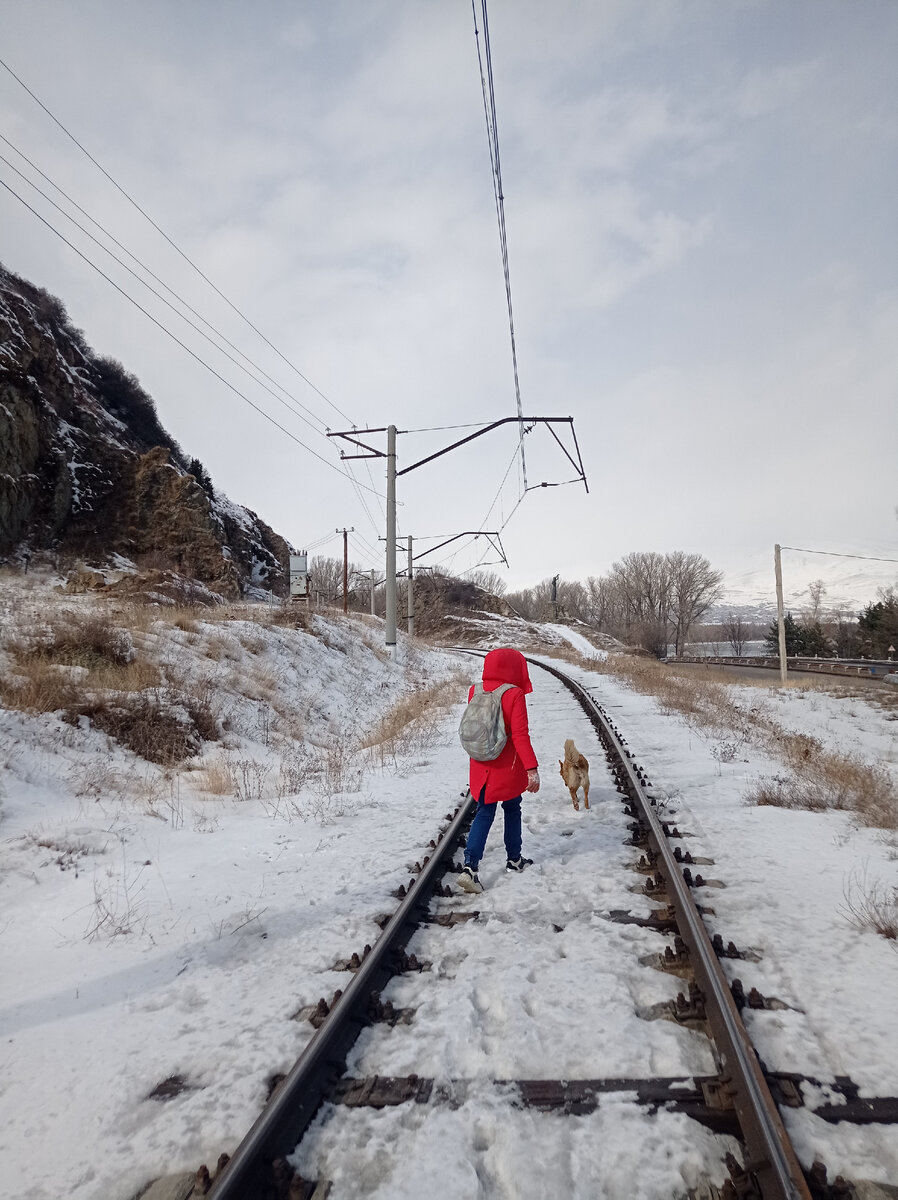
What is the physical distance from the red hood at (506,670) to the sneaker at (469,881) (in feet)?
4.42

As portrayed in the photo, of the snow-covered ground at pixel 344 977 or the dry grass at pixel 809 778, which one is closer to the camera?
the snow-covered ground at pixel 344 977

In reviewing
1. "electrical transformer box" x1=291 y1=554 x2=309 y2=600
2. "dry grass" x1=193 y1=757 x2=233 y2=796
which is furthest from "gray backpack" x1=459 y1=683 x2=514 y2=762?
"electrical transformer box" x1=291 y1=554 x2=309 y2=600

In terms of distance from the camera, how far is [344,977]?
3.20 m

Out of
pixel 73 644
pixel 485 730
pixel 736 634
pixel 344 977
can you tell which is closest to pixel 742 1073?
pixel 344 977

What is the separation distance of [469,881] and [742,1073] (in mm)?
2243

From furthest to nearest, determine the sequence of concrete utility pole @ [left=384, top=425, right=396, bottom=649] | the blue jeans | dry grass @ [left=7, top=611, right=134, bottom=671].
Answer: concrete utility pole @ [left=384, top=425, right=396, bottom=649], dry grass @ [left=7, top=611, right=134, bottom=671], the blue jeans

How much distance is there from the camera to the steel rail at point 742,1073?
1848mm

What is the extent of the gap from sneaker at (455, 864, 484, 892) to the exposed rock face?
2648 cm

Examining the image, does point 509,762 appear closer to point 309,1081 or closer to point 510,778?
point 510,778

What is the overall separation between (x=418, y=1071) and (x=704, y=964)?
1.45 m

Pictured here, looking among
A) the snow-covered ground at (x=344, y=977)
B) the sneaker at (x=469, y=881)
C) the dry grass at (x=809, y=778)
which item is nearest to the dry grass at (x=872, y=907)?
the snow-covered ground at (x=344, y=977)

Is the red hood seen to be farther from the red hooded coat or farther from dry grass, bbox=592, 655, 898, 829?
dry grass, bbox=592, 655, 898, 829

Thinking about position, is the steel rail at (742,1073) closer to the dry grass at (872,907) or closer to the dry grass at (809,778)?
the dry grass at (872,907)

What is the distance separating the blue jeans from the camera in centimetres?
442
